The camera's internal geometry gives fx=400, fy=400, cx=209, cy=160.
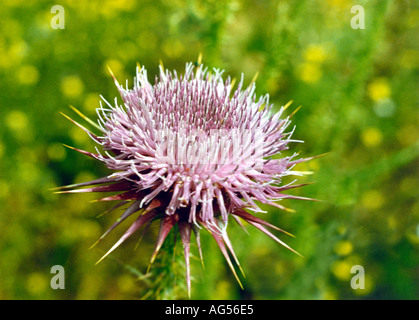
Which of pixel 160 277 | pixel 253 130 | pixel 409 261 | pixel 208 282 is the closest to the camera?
pixel 253 130

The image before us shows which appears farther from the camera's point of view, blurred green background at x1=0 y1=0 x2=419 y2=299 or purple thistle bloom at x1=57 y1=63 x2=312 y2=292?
blurred green background at x1=0 y1=0 x2=419 y2=299

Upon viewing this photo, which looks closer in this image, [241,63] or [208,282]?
[208,282]

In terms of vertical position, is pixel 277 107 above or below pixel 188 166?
above

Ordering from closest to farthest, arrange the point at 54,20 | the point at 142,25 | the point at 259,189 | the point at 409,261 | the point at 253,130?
the point at 259,189 < the point at 253,130 < the point at 409,261 < the point at 54,20 < the point at 142,25

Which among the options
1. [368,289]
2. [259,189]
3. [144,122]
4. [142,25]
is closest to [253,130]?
[259,189]

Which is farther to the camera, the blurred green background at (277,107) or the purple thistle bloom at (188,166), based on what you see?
the blurred green background at (277,107)

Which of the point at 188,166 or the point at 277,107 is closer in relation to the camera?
the point at 188,166
